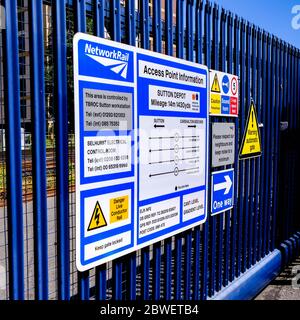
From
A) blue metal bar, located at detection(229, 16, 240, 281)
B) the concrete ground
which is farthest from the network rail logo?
the concrete ground

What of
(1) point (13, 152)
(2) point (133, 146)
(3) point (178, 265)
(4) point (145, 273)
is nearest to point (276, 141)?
(3) point (178, 265)

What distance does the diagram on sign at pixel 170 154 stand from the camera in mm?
2834

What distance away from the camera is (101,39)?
243cm

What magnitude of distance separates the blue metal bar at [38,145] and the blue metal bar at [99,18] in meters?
0.39

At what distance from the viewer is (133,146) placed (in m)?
2.70

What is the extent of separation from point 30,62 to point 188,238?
6.36ft

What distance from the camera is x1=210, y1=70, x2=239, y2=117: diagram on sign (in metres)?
3.64

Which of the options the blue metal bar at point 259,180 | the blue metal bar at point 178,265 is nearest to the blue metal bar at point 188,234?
the blue metal bar at point 178,265

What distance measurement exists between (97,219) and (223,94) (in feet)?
6.13

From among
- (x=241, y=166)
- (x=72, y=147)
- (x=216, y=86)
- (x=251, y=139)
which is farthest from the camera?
(x=251, y=139)

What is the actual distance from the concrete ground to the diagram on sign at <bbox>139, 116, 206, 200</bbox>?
1909mm

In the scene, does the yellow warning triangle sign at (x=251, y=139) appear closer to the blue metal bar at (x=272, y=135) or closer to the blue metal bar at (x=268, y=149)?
the blue metal bar at (x=268, y=149)

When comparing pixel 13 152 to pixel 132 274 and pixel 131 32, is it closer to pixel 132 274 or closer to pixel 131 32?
pixel 131 32

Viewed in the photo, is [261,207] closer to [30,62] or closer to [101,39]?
[101,39]
